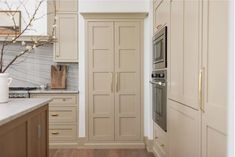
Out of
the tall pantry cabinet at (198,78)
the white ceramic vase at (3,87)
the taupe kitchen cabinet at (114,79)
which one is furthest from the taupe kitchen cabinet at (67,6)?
the white ceramic vase at (3,87)

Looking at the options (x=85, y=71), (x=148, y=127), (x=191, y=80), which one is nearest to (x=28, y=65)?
(x=85, y=71)

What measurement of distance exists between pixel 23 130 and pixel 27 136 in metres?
0.11

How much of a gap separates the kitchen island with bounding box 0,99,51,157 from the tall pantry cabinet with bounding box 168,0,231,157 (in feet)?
3.66

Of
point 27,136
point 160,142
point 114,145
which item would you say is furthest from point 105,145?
point 27,136

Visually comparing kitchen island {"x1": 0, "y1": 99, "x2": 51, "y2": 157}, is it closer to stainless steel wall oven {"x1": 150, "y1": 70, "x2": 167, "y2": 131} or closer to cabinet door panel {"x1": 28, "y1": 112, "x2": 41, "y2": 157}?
cabinet door panel {"x1": 28, "y1": 112, "x2": 41, "y2": 157}

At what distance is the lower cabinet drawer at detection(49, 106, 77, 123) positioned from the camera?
A: 460 centimetres

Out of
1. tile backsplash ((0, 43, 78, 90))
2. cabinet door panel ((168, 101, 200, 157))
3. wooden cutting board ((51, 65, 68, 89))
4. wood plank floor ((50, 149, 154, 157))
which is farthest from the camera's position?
tile backsplash ((0, 43, 78, 90))

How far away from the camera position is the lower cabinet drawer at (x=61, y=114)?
4.60 metres

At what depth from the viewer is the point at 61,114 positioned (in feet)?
15.1

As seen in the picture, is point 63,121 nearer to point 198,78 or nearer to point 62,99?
point 62,99

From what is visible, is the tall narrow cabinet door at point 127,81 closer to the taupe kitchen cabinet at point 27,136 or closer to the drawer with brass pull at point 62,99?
the drawer with brass pull at point 62,99

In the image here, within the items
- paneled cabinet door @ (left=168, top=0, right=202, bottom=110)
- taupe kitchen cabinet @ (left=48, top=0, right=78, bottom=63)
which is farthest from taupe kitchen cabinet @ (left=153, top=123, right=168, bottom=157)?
taupe kitchen cabinet @ (left=48, top=0, right=78, bottom=63)

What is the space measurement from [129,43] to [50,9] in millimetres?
1327

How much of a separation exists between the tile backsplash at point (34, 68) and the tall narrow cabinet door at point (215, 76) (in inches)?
133
